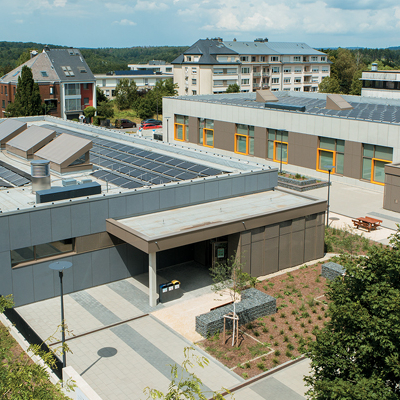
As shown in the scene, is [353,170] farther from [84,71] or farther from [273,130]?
[84,71]

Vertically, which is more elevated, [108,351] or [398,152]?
[398,152]

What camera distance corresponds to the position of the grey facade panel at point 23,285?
69.1 ft

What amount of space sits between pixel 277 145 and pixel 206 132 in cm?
962

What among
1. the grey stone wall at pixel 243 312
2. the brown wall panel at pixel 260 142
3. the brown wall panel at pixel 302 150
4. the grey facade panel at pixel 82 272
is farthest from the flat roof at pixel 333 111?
the grey facade panel at pixel 82 272

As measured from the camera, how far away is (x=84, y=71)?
8419cm

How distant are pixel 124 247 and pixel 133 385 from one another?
8.39 m

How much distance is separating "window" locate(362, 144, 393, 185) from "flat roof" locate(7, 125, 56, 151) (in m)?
22.7

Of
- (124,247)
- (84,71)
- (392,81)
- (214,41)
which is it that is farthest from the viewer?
(214,41)

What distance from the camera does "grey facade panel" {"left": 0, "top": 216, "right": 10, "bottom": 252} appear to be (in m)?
20.3

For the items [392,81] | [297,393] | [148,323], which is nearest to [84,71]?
[392,81]

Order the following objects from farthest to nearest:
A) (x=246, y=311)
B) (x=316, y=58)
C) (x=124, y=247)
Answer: (x=316, y=58) < (x=124, y=247) < (x=246, y=311)

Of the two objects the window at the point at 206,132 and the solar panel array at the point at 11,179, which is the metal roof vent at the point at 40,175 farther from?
the window at the point at 206,132

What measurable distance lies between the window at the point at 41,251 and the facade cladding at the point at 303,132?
24574mm

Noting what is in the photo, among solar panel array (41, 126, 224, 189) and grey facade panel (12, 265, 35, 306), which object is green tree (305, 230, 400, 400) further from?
solar panel array (41, 126, 224, 189)
